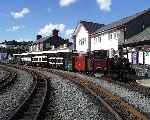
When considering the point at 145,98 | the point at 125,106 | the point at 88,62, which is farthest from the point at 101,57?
the point at 125,106

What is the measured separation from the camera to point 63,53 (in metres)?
40.9

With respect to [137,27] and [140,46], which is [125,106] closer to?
[140,46]

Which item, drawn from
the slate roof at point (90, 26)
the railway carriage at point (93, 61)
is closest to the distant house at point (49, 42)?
the slate roof at point (90, 26)

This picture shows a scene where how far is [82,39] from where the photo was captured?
59.5 metres

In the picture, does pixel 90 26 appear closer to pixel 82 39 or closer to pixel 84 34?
pixel 84 34

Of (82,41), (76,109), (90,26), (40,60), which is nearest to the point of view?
(76,109)

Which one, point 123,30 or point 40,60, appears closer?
point 123,30

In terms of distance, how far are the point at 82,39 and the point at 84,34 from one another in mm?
1297

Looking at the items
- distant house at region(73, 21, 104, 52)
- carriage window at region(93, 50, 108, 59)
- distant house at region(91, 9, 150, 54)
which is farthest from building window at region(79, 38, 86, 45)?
carriage window at region(93, 50, 108, 59)

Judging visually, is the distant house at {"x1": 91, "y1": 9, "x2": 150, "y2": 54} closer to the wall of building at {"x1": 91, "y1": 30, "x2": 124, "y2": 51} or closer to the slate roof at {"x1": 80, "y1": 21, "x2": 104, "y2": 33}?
the wall of building at {"x1": 91, "y1": 30, "x2": 124, "y2": 51}

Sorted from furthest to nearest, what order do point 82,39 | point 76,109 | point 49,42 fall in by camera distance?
point 49,42 → point 82,39 → point 76,109

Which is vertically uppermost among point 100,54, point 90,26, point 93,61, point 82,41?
point 90,26

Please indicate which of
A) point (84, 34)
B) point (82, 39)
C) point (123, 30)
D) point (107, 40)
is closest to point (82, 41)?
point (82, 39)

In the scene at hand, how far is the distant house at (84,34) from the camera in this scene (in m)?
56.8
